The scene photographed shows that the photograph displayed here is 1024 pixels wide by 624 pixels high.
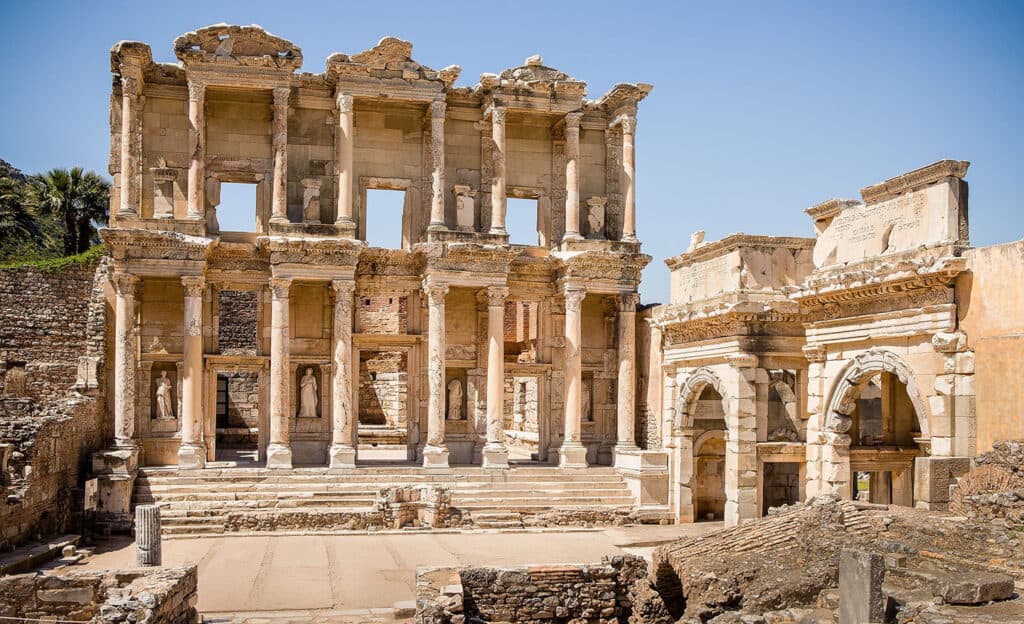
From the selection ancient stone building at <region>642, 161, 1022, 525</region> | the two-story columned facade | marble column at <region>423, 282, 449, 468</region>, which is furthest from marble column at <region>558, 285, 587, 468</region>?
marble column at <region>423, 282, 449, 468</region>

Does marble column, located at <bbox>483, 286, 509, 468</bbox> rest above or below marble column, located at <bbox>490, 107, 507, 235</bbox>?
below

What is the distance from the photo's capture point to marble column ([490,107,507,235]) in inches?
1073

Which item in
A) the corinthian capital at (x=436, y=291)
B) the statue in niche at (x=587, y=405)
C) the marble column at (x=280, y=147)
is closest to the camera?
the marble column at (x=280, y=147)

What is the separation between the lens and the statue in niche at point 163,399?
26.2m

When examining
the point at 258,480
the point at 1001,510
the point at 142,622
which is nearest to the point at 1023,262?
the point at 1001,510

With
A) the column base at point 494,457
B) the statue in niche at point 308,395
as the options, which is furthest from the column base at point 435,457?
the statue in niche at point 308,395

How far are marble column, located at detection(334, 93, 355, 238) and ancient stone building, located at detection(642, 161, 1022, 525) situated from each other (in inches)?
320

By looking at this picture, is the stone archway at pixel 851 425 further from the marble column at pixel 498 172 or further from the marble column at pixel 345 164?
the marble column at pixel 345 164

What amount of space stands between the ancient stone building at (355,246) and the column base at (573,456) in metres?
0.05

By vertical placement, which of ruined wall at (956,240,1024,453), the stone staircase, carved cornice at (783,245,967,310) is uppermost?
carved cornice at (783,245,967,310)

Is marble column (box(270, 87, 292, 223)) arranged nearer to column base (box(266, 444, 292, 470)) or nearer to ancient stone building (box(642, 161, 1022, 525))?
column base (box(266, 444, 292, 470))

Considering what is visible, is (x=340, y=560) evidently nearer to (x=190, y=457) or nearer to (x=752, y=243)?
(x=190, y=457)

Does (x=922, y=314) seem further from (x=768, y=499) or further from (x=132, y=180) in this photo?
(x=132, y=180)

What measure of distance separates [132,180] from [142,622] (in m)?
15.9
